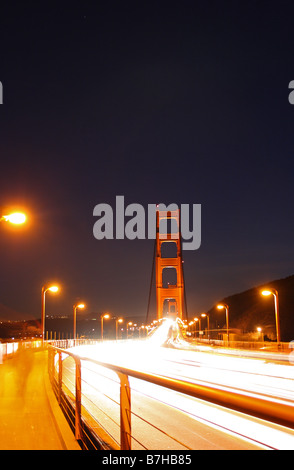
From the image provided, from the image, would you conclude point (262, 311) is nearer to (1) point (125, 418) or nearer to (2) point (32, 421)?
(2) point (32, 421)

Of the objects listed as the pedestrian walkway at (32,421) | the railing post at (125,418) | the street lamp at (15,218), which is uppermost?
the street lamp at (15,218)

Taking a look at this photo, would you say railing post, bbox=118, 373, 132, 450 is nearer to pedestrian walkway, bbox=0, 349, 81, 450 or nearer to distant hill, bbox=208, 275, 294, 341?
pedestrian walkway, bbox=0, 349, 81, 450

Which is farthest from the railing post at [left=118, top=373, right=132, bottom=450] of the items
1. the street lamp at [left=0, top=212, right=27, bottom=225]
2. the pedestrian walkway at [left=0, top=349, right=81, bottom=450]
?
the street lamp at [left=0, top=212, right=27, bottom=225]

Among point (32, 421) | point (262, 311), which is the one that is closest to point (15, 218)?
point (32, 421)

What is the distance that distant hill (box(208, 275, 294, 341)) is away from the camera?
11025 centimetres

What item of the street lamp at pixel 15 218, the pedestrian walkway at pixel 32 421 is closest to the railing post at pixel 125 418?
the pedestrian walkway at pixel 32 421

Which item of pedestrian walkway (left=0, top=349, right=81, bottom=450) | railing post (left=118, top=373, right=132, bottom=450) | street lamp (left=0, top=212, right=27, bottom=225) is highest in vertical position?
street lamp (left=0, top=212, right=27, bottom=225)

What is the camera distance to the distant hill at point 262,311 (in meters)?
110

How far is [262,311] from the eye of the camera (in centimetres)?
13162

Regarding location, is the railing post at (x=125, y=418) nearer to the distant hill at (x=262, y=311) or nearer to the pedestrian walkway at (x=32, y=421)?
the pedestrian walkway at (x=32, y=421)

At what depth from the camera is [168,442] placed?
229 inches

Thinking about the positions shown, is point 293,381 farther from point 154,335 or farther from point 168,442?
point 154,335

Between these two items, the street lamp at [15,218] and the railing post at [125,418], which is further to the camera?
the street lamp at [15,218]

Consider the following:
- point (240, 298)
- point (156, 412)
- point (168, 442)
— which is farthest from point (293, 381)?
point (240, 298)
